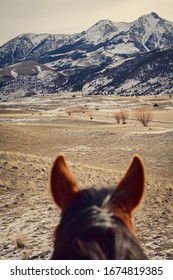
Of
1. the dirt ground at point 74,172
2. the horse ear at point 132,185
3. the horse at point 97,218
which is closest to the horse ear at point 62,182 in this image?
the horse at point 97,218

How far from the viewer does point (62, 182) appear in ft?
6.31

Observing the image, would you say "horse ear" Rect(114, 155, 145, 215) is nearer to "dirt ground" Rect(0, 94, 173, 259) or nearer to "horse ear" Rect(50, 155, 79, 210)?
"horse ear" Rect(50, 155, 79, 210)

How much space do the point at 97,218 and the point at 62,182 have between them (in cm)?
46

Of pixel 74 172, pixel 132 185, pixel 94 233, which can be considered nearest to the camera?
pixel 94 233

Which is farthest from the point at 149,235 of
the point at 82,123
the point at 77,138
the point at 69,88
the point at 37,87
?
the point at 37,87

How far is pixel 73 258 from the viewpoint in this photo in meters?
1.48

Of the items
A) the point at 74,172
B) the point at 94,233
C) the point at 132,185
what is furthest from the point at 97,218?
the point at 74,172

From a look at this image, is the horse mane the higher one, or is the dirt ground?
the horse mane

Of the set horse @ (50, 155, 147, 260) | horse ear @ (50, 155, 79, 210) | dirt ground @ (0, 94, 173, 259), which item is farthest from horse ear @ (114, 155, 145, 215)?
dirt ground @ (0, 94, 173, 259)

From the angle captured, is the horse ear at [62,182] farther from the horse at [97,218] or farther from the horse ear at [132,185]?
the horse ear at [132,185]

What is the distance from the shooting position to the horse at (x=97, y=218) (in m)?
1.45

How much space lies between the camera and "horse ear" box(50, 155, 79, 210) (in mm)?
1904

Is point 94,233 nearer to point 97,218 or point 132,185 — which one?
point 97,218
